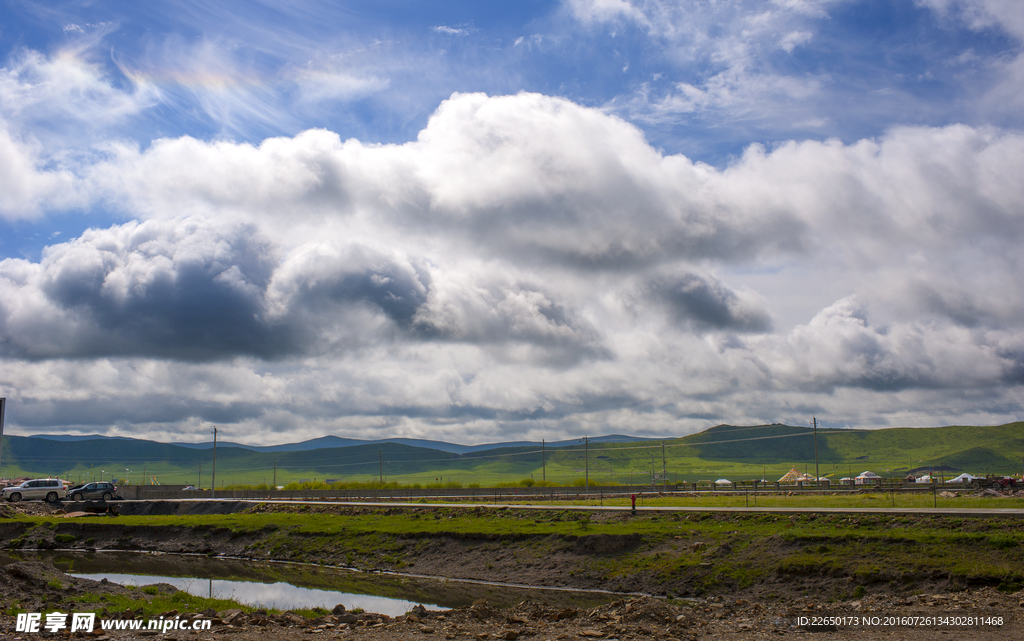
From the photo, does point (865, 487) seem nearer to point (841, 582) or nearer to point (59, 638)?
point (841, 582)

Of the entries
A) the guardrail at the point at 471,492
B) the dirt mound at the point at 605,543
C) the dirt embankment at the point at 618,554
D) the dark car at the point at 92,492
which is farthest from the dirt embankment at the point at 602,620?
the dark car at the point at 92,492

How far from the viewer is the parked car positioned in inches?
2926

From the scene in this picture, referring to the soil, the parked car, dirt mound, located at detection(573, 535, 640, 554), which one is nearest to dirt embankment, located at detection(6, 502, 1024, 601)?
dirt mound, located at detection(573, 535, 640, 554)

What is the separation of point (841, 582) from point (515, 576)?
1523 centimetres

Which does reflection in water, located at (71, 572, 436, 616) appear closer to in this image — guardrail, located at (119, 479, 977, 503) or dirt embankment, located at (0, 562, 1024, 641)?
dirt embankment, located at (0, 562, 1024, 641)

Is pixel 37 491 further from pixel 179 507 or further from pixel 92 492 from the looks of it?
pixel 179 507

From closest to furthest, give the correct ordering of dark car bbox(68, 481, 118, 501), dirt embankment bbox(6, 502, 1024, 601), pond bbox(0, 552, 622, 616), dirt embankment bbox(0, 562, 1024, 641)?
1. dirt embankment bbox(0, 562, 1024, 641)
2. dirt embankment bbox(6, 502, 1024, 601)
3. pond bbox(0, 552, 622, 616)
4. dark car bbox(68, 481, 118, 501)

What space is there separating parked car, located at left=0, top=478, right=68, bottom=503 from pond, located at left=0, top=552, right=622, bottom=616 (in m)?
30.8

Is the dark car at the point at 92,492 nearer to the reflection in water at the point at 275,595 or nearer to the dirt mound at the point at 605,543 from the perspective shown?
the reflection in water at the point at 275,595

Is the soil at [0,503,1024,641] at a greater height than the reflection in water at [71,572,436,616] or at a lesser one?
greater

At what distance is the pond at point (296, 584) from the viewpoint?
31.3 meters

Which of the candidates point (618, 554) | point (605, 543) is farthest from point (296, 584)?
point (618, 554)

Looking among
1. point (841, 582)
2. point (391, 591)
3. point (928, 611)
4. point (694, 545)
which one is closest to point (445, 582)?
point (391, 591)

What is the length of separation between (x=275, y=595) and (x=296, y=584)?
3.28 meters
